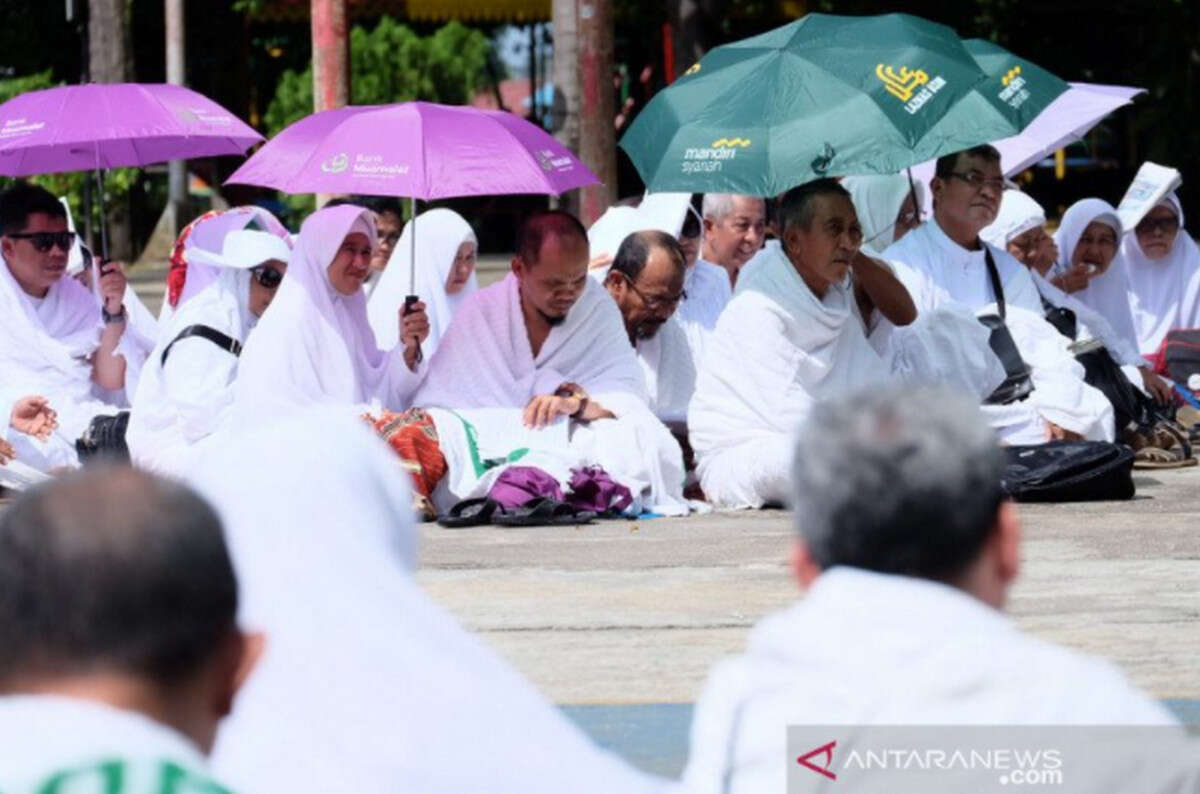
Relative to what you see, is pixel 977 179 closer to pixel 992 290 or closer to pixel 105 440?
pixel 992 290

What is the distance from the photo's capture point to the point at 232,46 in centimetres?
2489

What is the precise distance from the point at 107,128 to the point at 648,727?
213 inches

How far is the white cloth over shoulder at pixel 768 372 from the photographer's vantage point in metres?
8.29

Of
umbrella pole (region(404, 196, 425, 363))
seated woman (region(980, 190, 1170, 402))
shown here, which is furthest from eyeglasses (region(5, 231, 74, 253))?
seated woman (region(980, 190, 1170, 402))

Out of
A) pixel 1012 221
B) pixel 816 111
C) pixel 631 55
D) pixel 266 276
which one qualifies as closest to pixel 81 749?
pixel 816 111

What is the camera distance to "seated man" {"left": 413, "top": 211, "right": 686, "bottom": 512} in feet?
27.7

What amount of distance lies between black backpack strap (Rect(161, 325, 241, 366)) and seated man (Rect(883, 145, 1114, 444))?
2.59 metres

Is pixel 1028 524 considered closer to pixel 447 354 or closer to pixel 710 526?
pixel 710 526

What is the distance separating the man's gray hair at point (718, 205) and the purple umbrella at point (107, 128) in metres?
1.92

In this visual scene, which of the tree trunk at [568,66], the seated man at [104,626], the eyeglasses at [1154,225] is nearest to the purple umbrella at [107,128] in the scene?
the tree trunk at [568,66]

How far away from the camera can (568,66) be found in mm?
12211

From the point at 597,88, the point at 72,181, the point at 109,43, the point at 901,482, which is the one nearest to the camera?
the point at 901,482

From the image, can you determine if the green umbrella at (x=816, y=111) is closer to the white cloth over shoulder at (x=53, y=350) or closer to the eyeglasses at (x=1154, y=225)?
the white cloth over shoulder at (x=53, y=350)

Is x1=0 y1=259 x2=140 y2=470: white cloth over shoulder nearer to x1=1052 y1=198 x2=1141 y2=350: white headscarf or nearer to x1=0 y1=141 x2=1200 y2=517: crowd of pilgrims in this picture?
x1=0 y1=141 x2=1200 y2=517: crowd of pilgrims
